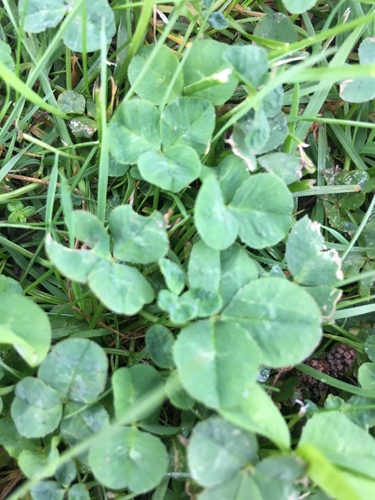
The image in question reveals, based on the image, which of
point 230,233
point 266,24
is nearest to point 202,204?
point 230,233

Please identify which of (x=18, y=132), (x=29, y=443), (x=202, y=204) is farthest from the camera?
(x=18, y=132)

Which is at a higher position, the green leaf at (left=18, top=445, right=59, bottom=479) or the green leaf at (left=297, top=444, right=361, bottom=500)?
the green leaf at (left=297, top=444, right=361, bottom=500)

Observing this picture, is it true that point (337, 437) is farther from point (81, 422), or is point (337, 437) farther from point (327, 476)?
point (81, 422)

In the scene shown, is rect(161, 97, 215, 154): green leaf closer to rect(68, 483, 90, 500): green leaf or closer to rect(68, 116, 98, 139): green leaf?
rect(68, 116, 98, 139): green leaf

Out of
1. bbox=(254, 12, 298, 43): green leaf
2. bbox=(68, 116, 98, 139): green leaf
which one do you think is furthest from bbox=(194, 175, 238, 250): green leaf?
bbox=(254, 12, 298, 43): green leaf

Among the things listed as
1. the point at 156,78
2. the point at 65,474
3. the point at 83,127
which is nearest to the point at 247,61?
the point at 156,78

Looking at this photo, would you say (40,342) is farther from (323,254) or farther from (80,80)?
(80,80)
